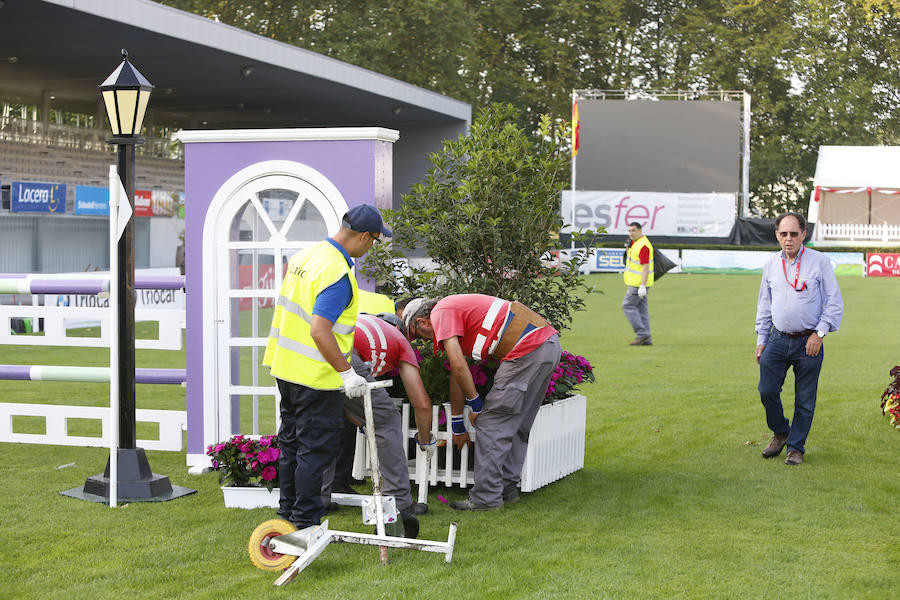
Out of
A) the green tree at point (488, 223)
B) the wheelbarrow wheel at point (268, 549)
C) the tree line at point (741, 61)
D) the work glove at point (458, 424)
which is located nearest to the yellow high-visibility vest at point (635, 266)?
the green tree at point (488, 223)

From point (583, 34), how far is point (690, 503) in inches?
1888

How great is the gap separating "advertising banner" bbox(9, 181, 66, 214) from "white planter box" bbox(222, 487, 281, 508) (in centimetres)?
2011

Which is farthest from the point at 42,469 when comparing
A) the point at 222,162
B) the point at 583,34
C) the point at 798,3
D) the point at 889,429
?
the point at 798,3

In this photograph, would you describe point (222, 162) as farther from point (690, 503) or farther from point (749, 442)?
point (749, 442)

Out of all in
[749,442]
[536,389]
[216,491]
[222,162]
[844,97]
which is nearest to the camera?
[536,389]

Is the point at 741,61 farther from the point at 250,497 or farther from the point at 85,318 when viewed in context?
the point at 250,497

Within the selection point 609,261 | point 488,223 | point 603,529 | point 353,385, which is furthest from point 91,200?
point 353,385

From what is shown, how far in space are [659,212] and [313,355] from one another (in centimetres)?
3914

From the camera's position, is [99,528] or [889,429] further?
[889,429]

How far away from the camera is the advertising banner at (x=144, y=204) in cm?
3089

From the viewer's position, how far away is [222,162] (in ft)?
27.3

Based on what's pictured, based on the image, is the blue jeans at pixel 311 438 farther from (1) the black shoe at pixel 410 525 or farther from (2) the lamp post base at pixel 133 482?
(2) the lamp post base at pixel 133 482

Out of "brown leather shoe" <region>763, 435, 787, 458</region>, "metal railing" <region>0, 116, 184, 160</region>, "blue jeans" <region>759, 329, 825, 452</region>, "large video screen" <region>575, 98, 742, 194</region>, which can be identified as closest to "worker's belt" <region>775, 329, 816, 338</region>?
"blue jeans" <region>759, 329, 825, 452</region>

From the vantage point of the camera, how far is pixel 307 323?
5922 millimetres
